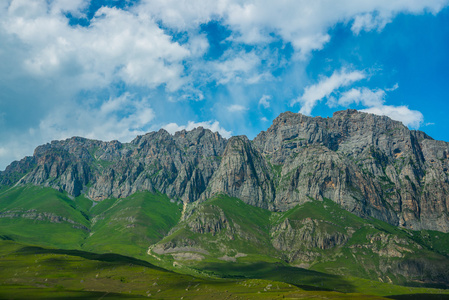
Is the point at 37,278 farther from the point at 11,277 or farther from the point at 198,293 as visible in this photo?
the point at 198,293

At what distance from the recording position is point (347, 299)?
116938 millimetres

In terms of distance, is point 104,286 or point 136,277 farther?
point 136,277

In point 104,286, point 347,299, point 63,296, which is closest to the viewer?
point 63,296

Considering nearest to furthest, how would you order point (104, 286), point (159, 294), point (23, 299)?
point (23, 299) → point (159, 294) → point (104, 286)

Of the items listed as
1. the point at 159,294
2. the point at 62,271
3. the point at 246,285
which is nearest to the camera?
the point at 159,294

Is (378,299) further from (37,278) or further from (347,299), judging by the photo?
(37,278)

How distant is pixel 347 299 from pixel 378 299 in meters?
12.7

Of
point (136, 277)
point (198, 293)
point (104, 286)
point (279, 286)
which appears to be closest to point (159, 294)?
point (198, 293)

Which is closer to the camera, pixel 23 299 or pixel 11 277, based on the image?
pixel 23 299

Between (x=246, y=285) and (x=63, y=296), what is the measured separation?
359 feet

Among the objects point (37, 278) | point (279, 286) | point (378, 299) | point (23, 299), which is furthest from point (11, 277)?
point (378, 299)

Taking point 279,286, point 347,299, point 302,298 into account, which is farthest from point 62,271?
point 347,299

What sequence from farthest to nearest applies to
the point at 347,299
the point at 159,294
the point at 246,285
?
the point at 246,285
the point at 159,294
the point at 347,299

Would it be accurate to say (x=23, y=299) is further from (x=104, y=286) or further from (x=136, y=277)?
(x=136, y=277)
